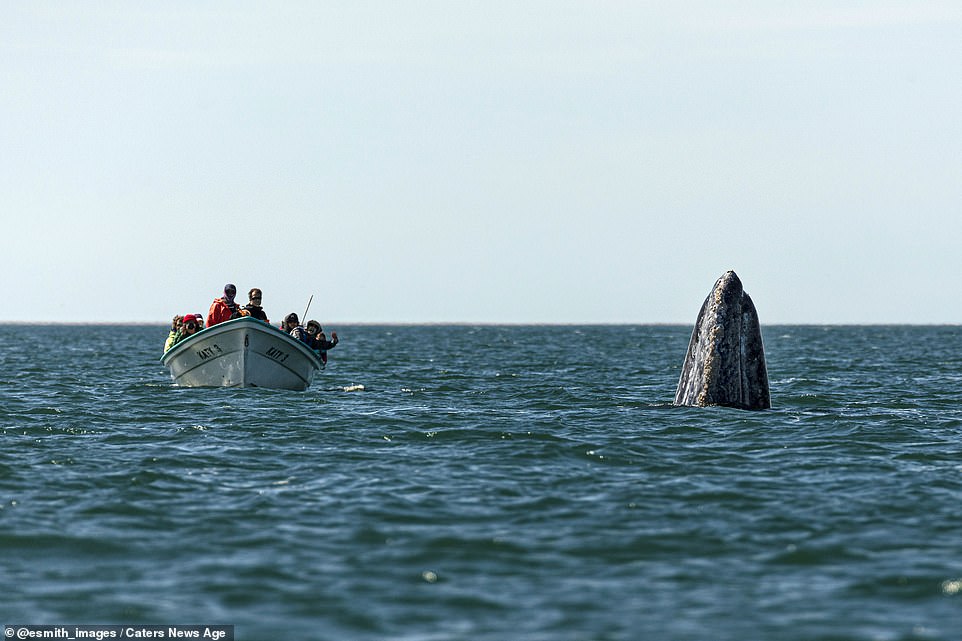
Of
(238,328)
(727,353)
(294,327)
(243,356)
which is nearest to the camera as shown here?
(727,353)

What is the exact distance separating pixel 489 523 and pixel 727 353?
28.1 ft

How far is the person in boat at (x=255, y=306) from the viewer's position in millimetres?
25375

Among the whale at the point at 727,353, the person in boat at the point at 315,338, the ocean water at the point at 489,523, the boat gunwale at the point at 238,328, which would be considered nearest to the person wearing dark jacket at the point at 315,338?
the person in boat at the point at 315,338

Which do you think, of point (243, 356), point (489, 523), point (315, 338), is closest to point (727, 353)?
point (489, 523)

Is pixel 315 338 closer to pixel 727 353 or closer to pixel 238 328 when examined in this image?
pixel 238 328

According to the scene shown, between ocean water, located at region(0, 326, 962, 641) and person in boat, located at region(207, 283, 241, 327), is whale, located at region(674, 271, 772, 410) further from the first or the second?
person in boat, located at region(207, 283, 241, 327)

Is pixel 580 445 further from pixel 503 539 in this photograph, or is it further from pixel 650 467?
pixel 503 539

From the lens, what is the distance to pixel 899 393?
85.4 ft

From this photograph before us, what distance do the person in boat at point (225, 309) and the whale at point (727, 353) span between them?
10.7m

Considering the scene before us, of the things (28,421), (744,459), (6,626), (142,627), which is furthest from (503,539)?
(28,421)

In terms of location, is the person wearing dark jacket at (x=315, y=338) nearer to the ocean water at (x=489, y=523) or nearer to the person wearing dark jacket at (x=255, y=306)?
the person wearing dark jacket at (x=255, y=306)

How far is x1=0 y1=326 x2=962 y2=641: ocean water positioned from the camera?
7.81m

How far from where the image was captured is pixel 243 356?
2519 cm

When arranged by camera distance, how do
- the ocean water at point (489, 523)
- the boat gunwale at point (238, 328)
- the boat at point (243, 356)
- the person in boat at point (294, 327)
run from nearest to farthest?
the ocean water at point (489, 523) < the boat gunwale at point (238, 328) < the boat at point (243, 356) < the person in boat at point (294, 327)
